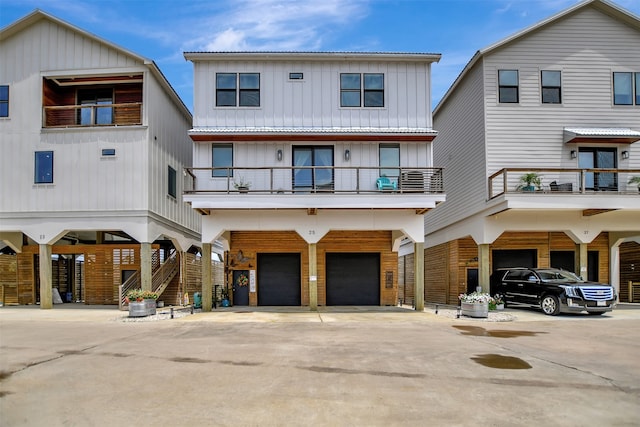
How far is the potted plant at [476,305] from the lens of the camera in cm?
1700

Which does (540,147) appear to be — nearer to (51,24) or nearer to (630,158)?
(630,158)

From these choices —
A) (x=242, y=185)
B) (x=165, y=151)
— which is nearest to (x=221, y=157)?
(x=242, y=185)

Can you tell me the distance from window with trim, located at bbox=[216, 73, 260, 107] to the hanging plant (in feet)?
25.1

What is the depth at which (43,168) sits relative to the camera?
67.5 ft

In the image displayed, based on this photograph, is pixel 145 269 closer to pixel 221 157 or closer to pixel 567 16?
pixel 221 157

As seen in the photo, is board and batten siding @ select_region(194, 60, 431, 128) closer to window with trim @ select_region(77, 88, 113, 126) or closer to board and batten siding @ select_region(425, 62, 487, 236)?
board and batten siding @ select_region(425, 62, 487, 236)

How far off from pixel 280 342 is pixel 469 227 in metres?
12.9

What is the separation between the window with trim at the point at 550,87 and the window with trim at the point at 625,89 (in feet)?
7.95

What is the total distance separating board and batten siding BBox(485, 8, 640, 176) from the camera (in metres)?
20.3

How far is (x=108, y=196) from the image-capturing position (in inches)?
797

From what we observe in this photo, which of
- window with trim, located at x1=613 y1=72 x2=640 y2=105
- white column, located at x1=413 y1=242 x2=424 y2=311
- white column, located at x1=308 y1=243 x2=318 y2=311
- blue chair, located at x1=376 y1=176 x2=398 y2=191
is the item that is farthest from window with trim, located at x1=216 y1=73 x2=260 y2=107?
window with trim, located at x1=613 y1=72 x2=640 y2=105

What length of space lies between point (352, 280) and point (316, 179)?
224 inches

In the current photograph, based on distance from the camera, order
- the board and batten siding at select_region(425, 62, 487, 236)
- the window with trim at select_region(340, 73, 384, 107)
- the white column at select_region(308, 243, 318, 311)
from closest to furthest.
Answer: the white column at select_region(308, 243, 318, 311) < the window with trim at select_region(340, 73, 384, 107) < the board and batten siding at select_region(425, 62, 487, 236)

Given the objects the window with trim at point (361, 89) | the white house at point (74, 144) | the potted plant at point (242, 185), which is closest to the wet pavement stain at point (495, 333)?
the potted plant at point (242, 185)
